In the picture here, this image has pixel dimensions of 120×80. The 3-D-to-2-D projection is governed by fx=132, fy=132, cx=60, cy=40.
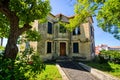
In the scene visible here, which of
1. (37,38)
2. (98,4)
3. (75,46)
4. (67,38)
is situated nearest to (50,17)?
(67,38)

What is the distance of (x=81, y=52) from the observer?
24.8 metres

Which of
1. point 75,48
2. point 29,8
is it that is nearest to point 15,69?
point 29,8

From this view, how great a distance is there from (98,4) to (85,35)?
36.7 feet

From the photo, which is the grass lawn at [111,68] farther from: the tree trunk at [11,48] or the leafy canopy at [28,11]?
the tree trunk at [11,48]

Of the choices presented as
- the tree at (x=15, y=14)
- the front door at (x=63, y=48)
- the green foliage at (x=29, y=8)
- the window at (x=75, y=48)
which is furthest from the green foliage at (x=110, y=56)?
the tree at (x=15, y=14)

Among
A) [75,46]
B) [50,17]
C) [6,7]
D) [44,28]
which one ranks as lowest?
[75,46]

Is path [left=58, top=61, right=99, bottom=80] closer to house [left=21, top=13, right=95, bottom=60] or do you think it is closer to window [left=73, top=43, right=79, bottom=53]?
house [left=21, top=13, right=95, bottom=60]

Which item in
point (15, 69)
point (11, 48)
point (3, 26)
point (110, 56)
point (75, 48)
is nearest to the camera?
point (15, 69)

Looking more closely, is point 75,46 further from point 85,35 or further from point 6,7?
point 6,7

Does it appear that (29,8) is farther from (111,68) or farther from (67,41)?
(67,41)

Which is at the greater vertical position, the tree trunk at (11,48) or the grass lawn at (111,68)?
the tree trunk at (11,48)

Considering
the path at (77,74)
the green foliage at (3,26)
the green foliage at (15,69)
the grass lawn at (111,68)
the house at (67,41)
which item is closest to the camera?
the green foliage at (15,69)

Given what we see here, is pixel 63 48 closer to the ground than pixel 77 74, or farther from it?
farther from it

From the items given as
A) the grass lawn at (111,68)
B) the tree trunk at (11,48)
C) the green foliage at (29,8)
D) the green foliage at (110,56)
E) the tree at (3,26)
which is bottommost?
the grass lawn at (111,68)
